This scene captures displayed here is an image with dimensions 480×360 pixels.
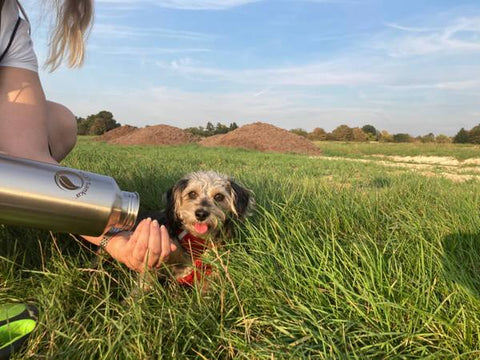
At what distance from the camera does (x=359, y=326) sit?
1.89 m

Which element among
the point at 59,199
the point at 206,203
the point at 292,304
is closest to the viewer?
the point at 59,199

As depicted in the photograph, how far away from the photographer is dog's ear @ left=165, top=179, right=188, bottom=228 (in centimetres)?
390

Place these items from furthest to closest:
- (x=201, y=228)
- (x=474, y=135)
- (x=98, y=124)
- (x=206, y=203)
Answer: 1. (x=474, y=135)
2. (x=98, y=124)
3. (x=206, y=203)
4. (x=201, y=228)

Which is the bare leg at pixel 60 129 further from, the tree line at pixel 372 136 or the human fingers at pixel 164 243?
the tree line at pixel 372 136

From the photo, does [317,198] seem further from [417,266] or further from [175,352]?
[175,352]

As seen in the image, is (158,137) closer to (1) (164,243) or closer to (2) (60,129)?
(2) (60,129)

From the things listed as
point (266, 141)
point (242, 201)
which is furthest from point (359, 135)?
point (242, 201)

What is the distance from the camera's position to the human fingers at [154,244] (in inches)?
86.2

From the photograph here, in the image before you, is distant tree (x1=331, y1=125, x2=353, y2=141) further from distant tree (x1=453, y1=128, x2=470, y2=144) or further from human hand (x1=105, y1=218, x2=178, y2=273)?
human hand (x1=105, y1=218, x2=178, y2=273)

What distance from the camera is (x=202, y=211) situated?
373cm

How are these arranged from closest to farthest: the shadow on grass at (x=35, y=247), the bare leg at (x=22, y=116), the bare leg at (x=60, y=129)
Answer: the bare leg at (x=22, y=116)
the shadow on grass at (x=35, y=247)
the bare leg at (x=60, y=129)

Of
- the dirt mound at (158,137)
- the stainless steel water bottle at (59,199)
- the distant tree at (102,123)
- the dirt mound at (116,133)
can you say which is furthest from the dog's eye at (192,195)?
the distant tree at (102,123)

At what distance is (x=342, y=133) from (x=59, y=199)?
228 feet

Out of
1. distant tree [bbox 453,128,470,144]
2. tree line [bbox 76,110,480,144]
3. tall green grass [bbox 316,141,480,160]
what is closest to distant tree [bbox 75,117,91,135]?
tree line [bbox 76,110,480,144]
